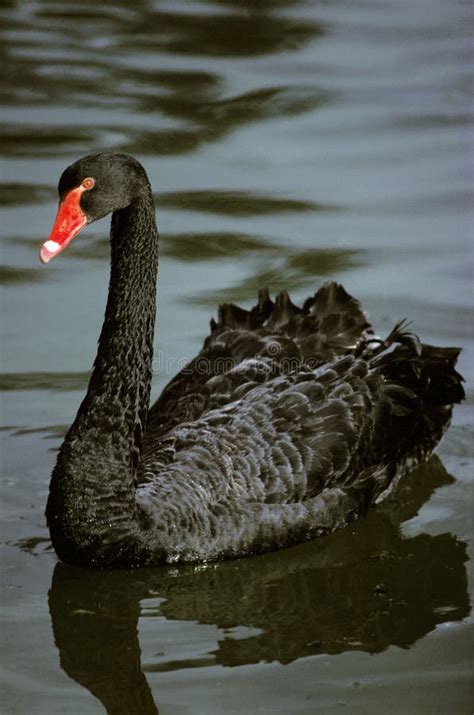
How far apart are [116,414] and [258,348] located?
3.09ft

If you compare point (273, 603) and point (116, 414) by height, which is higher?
point (116, 414)

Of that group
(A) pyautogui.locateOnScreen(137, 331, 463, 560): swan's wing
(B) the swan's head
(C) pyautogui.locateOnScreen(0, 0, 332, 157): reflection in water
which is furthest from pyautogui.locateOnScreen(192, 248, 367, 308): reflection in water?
(B) the swan's head

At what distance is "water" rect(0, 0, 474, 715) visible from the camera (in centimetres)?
487

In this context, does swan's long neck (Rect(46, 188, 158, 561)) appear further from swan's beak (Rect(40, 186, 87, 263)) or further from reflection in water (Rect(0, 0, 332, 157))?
reflection in water (Rect(0, 0, 332, 157))

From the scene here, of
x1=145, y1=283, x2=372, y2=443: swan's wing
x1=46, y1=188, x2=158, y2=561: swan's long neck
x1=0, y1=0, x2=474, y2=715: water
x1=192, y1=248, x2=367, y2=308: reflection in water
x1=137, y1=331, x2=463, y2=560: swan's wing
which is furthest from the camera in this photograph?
x1=192, y1=248, x2=367, y2=308: reflection in water

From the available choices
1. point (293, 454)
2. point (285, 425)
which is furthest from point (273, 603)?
point (285, 425)

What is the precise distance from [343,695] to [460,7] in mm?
9040

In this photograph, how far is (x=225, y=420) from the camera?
5902mm

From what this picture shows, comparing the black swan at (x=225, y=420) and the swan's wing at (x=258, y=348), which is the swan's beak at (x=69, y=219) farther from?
the swan's wing at (x=258, y=348)

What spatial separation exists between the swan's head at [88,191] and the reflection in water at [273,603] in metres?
1.23

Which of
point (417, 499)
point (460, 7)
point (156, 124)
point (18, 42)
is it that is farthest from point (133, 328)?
point (460, 7)

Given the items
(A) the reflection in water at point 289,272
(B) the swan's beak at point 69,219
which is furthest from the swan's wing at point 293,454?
(A) the reflection in water at point 289,272

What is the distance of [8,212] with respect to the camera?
8.53 metres

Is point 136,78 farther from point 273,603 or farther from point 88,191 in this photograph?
point 273,603
